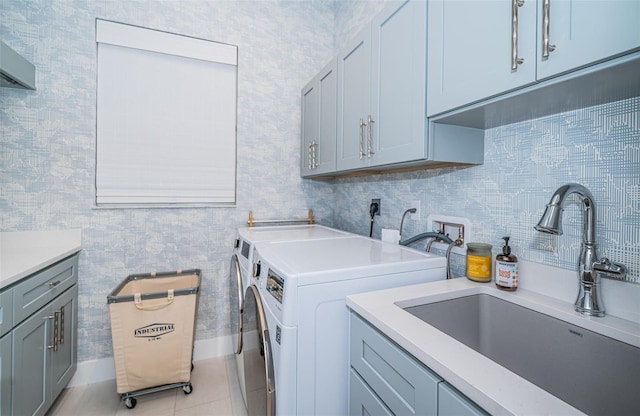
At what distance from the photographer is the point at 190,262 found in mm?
2176

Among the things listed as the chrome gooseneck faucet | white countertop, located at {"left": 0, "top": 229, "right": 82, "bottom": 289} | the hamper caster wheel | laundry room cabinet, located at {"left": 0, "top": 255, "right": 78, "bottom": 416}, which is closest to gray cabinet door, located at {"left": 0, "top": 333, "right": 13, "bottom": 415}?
laundry room cabinet, located at {"left": 0, "top": 255, "right": 78, "bottom": 416}

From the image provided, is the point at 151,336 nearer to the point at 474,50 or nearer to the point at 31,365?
the point at 31,365

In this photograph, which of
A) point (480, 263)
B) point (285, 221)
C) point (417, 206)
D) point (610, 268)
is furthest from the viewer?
point (285, 221)

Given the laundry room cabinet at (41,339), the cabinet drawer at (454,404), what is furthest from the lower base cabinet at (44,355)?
the cabinet drawer at (454,404)

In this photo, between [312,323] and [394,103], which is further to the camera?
[394,103]

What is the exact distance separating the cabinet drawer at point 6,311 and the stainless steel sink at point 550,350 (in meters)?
1.56

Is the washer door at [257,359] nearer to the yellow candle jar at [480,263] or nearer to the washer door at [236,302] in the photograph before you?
the washer door at [236,302]

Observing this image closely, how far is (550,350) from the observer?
0.89 m

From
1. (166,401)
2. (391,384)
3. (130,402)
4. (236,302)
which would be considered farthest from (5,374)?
(391,384)

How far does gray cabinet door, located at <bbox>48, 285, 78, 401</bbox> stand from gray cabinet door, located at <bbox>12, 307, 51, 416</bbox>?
8cm

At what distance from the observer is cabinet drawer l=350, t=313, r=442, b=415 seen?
68 centimetres

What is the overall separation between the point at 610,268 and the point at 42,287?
2.34 meters

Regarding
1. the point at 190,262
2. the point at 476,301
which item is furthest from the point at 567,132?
the point at 190,262

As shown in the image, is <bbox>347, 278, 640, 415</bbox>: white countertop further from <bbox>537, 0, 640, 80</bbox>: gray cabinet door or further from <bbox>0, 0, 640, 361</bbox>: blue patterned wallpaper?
<bbox>537, 0, 640, 80</bbox>: gray cabinet door
